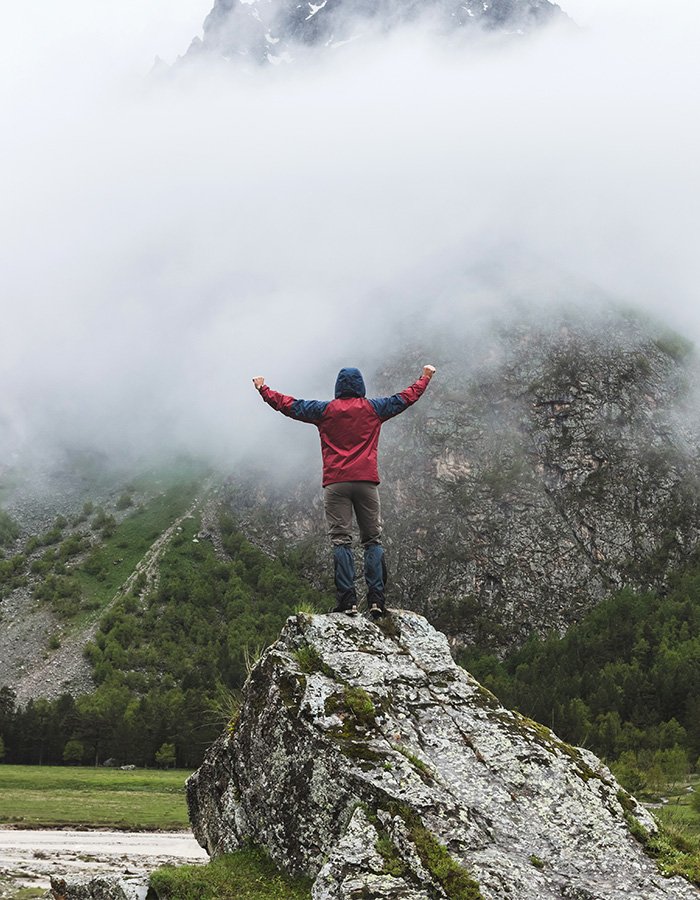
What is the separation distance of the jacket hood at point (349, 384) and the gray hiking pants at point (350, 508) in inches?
69.7

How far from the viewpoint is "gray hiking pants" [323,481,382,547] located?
1620 centimetres

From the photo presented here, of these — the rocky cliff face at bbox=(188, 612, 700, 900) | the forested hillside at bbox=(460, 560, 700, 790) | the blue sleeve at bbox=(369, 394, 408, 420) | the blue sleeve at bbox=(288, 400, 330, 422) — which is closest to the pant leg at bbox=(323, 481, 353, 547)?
the blue sleeve at bbox=(288, 400, 330, 422)

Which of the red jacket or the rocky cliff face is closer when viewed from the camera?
the rocky cliff face

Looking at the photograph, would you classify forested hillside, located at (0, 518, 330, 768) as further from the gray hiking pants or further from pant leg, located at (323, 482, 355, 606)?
the gray hiking pants

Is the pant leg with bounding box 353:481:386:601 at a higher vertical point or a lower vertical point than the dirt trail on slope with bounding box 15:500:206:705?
higher

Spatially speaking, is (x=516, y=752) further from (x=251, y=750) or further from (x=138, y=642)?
(x=138, y=642)

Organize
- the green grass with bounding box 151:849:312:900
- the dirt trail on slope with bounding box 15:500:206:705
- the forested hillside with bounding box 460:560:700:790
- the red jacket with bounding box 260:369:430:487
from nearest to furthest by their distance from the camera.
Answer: the green grass with bounding box 151:849:312:900 < the red jacket with bounding box 260:369:430:487 < the forested hillside with bounding box 460:560:700:790 < the dirt trail on slope with bounding box 15:500:206:705

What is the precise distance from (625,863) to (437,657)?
482 centimetres

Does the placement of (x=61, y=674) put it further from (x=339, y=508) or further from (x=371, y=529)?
(x=339, y=508)

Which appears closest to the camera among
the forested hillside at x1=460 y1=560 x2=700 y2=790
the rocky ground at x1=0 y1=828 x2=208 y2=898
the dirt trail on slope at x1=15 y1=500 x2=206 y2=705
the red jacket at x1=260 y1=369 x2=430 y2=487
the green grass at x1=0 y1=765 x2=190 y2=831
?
the red jacket at x1=260 y1=369 x2=430 y2=487

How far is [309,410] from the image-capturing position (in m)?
16.4

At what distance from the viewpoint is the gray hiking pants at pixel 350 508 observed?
1620cm

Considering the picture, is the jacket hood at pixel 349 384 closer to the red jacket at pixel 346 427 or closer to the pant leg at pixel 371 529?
the red jacket at pixel 346 427

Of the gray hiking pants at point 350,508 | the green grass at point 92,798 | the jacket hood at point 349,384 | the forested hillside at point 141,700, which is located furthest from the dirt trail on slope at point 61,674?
the jacket hood at point 349,384
